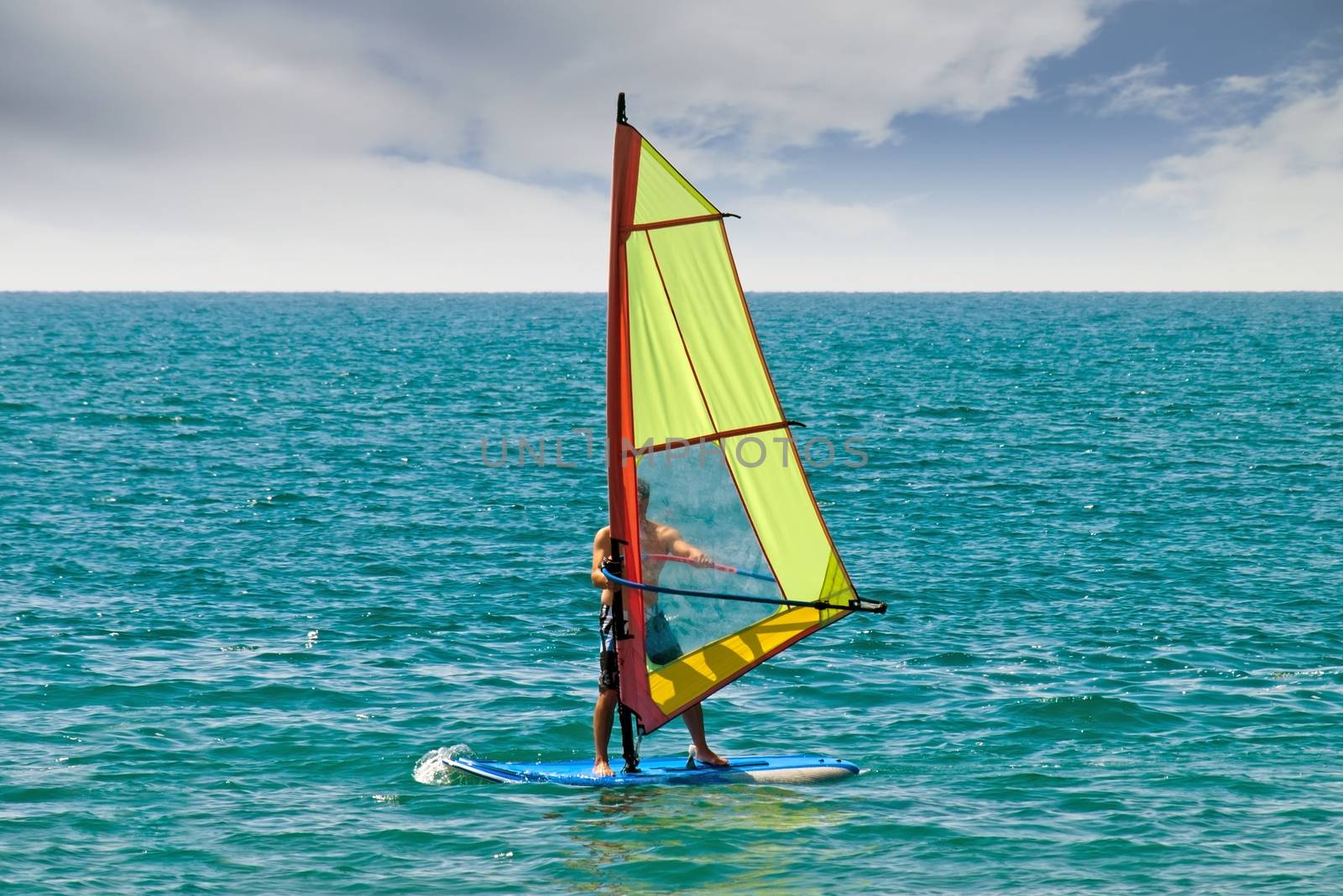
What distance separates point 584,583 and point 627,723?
11.2 meters

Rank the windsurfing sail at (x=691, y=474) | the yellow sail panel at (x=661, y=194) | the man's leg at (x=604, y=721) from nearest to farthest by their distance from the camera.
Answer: the yellow sail panel at (x=661, y=194) → the windsurfing sail at (x=691, y=474) → the man's leg at (x=604, y=721)

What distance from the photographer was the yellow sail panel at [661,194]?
12.3 meters

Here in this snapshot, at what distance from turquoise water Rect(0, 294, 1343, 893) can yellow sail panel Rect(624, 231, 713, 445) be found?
4.00 metres

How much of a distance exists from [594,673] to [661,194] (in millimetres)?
8718

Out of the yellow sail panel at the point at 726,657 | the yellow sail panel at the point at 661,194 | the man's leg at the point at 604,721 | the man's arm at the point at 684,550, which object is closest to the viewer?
the yellow sail panel at the point at 661,194

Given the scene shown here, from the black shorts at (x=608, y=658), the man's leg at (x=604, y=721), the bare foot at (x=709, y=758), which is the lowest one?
the bare foot at (x=709, y=758)

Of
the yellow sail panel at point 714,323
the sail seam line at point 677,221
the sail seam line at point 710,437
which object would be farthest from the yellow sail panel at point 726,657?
the sail seam line at point 677,221

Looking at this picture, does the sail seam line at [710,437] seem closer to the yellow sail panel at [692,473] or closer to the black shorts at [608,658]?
the yellow sail panel at [692,473]

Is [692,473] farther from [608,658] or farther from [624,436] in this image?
[608,658]

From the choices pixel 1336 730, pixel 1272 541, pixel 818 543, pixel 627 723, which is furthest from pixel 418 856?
pixel 1272 541

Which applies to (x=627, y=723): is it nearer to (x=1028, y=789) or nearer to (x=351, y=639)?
(x=1028, y=789)

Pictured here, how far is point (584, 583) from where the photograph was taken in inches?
985

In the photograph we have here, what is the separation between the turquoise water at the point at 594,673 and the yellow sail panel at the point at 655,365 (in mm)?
3997

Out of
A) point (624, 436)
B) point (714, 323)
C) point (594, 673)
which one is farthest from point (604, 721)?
point (594, 673)
